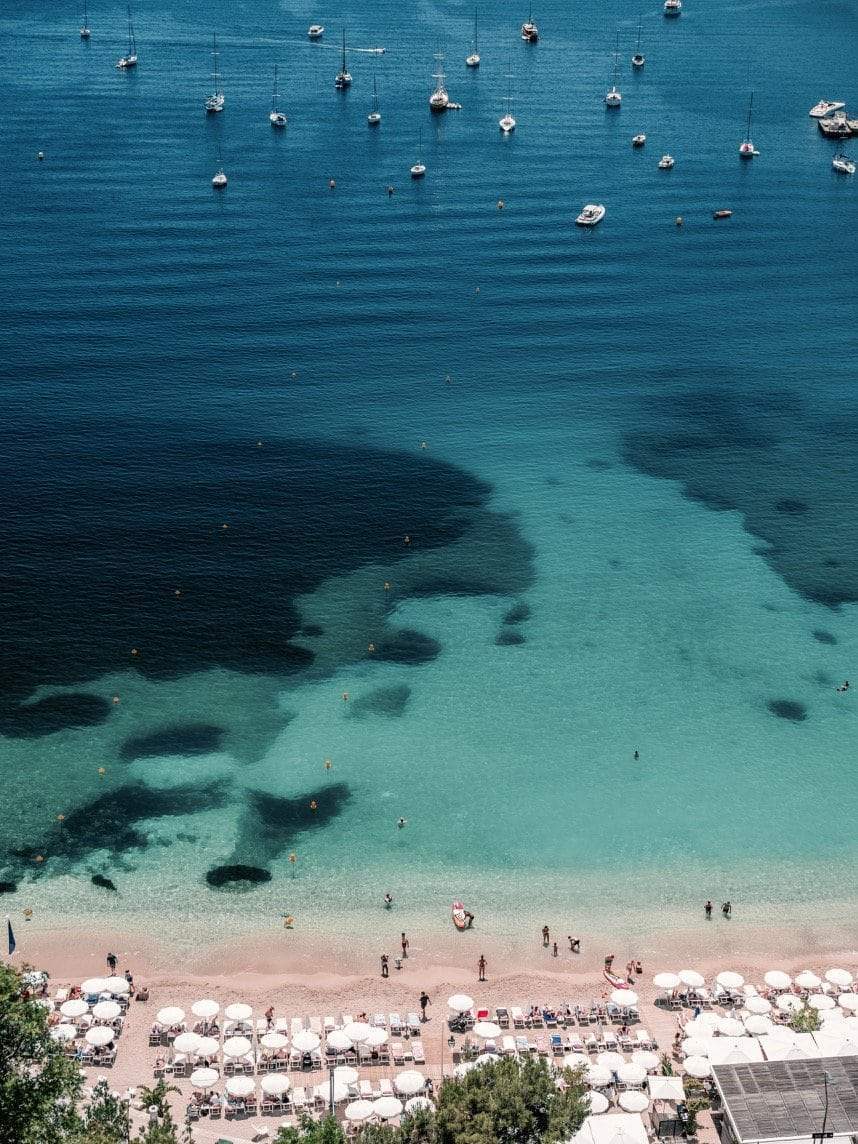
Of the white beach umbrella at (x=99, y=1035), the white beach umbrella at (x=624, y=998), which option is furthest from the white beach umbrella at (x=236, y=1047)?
the white beach umbrella at (x=624, y=998)

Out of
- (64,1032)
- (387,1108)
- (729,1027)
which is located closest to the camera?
(387,1108)

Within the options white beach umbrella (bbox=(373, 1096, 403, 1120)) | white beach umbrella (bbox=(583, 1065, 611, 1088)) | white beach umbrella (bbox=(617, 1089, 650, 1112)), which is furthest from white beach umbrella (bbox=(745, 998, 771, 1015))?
white beach umbrella (bbox=(373, 1096, 403, 1120))

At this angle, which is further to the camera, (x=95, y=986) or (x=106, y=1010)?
(x=95, y=986)

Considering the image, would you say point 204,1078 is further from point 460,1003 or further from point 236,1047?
point 460,1003

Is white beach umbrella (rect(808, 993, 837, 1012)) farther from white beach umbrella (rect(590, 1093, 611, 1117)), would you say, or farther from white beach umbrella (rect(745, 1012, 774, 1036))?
white beach umbrella (rect(590, 1093, 611, 1117))

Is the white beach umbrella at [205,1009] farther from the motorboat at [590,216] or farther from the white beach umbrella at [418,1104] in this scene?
the motorboat at [590,216]

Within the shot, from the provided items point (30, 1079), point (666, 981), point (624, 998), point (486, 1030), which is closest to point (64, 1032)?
point (30, 1079)

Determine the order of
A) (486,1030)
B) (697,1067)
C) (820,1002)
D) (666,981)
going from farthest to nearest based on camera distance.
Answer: (666,981) < (820,1002) < (486,1030) < (697,1067)
